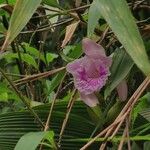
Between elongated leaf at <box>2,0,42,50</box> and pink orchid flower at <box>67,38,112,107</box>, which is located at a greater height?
elongated leaf at <box>2,0,42,50</box>

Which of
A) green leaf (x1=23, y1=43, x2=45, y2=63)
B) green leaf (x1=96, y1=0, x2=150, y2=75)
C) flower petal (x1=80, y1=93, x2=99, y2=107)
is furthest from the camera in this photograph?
green leaf (x1=23, y1=43, x2=45, y2=63)

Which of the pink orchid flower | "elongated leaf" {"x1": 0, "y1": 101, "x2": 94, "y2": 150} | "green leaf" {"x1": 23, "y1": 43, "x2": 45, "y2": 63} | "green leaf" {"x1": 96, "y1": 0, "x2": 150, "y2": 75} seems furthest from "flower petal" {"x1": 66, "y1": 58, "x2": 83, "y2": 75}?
"green leaf" {"x1": 23, "y1": 43, "x2": 45, "y2": 63}

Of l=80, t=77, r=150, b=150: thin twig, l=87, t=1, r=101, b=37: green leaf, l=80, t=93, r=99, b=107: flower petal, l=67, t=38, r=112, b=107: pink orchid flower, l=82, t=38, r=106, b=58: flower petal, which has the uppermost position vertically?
l=87, t=1, r=101, b=37: green leaf

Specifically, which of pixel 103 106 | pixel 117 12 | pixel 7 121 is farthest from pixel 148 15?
pixel 117 12

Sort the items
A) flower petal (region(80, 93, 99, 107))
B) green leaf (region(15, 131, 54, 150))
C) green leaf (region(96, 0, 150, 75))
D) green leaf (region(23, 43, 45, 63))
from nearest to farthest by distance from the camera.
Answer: green leaf (region(96, 0, 150, 75)) → green leaf (region(15, 131, 54, 150)) → flower petal (region(80, 93, 99, 107)) → green leaf (region(23, 43, 45, 63))

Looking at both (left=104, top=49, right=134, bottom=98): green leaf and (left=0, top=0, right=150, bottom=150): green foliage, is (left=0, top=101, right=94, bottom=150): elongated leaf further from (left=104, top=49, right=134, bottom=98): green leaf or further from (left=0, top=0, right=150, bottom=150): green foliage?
(left=104, top=49, right=134, bottom=98): green leaf

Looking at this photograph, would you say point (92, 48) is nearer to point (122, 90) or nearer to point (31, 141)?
point (122, 90)

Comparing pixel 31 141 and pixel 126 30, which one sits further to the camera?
pixel 31 141

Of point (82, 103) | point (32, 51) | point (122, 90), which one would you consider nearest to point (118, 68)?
point (122, 90)
